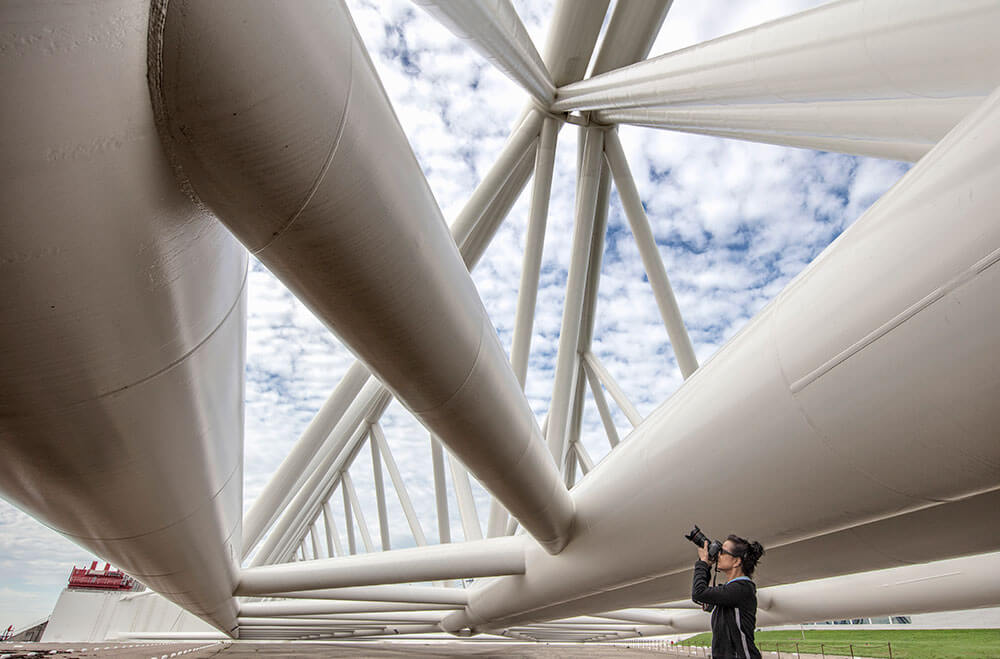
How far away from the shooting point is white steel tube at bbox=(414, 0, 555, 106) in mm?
6945

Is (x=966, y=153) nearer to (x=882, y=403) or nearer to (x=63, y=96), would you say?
(x=882, y=403)

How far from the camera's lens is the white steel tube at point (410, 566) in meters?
9.34

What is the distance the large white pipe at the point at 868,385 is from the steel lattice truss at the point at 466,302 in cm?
2

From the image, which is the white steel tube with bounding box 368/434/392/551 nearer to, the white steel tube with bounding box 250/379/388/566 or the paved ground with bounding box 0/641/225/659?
the white steel tube with bounding box 250/379/388/566

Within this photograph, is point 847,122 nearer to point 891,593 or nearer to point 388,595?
point 891,593

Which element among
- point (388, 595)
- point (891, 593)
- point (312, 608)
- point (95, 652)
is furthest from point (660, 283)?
point (95, 652)

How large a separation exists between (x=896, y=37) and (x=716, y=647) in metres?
4.15

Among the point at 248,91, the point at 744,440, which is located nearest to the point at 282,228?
the point at 248,91

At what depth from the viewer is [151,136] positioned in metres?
2.74

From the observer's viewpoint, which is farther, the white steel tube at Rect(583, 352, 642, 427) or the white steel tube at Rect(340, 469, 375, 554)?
the white steel tube at Rect(340, 469, 375, 554)

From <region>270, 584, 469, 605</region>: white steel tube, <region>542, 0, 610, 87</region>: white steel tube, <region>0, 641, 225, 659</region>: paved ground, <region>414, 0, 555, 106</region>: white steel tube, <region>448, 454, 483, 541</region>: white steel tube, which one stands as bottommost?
<region>0, 641, 225, 659</region>: paved ground

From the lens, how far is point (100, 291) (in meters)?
3.09

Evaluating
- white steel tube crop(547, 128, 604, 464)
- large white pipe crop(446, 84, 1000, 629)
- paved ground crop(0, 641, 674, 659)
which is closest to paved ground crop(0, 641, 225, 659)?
paved ground crop(0, 641, 674, 659)

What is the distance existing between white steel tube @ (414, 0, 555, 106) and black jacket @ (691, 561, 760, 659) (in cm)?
626
